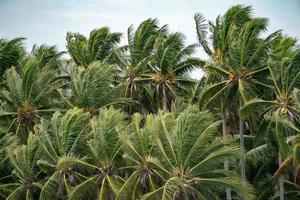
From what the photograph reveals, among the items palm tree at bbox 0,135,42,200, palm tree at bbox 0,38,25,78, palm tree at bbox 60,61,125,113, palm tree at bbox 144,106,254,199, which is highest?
palm tree at bbox 0,38,25,78

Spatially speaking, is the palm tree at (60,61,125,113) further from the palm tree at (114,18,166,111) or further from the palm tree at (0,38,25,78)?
the palm tree at (0,38,25,78)

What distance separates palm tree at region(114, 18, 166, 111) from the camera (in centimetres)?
4138

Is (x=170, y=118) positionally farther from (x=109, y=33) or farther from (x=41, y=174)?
(x=109, y=33)

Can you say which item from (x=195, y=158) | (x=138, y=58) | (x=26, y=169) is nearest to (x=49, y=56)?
(x=138, y=58)

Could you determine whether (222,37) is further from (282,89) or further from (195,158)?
(195,158)

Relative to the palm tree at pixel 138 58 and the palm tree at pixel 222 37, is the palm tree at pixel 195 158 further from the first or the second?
the palm tree at pixel 138 58

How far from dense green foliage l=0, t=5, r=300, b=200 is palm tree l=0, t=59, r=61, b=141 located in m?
0.07

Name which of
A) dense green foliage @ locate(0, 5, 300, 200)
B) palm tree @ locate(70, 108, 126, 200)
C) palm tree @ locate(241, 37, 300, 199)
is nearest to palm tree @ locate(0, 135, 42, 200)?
dense green foliage @ locate(0, 5, 300, 200)

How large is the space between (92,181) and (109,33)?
56.4ft

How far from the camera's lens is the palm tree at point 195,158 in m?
27.1

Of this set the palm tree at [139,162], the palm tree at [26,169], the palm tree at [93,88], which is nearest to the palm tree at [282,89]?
the palm tree at [139,162]

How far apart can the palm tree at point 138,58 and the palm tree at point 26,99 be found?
236 inches

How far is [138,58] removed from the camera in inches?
1661

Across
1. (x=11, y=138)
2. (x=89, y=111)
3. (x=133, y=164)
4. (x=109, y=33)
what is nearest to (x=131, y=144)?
(x=133, y=164)
